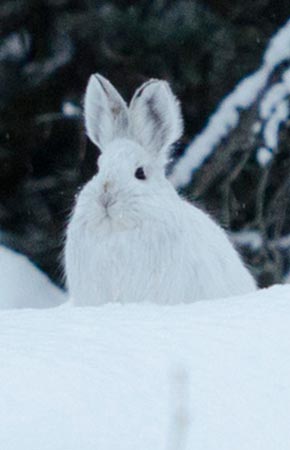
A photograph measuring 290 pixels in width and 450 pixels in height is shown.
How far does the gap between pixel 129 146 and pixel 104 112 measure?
5.3 inches

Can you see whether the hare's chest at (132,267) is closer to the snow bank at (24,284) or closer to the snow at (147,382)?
the snow at (147,382)

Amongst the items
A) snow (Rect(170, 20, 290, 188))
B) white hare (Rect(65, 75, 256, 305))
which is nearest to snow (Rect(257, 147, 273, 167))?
snow (Rect(170, 20, 290, 188))

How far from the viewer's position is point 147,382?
1.55m

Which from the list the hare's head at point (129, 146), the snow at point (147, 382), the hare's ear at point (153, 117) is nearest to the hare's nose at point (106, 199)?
the hare's head at point (129, 146)

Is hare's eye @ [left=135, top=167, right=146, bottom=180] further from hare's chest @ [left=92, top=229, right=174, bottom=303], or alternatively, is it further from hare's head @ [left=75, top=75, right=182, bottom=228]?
hare's chest @ [left=92, top=229, right=174, bottom=303]

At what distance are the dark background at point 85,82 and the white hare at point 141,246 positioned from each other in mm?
3073

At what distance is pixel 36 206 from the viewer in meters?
7.44

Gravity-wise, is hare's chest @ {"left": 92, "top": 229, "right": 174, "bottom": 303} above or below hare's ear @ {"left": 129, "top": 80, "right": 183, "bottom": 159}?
below

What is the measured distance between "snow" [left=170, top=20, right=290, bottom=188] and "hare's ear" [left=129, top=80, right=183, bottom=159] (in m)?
2.51

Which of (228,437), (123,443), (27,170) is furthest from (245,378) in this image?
(27,170)

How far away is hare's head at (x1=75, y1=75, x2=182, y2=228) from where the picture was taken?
12.7 feet

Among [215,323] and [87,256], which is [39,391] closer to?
[215,323]

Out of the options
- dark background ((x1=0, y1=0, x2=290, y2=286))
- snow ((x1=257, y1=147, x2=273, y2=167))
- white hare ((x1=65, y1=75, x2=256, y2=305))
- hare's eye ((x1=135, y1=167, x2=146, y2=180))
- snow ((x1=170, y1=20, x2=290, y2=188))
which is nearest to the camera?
white hare ((x1=65, y1=75, x2=256, y2=305))

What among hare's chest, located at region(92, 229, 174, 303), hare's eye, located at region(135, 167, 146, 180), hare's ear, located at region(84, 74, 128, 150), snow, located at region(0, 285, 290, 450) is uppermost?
snow, located at region(0, 285, 290, 450)
